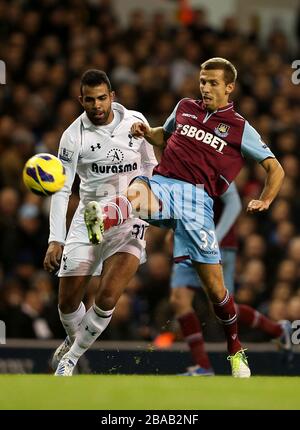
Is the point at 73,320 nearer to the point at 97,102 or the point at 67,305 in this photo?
the point at 67,305

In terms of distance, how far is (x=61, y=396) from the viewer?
671 centimetres

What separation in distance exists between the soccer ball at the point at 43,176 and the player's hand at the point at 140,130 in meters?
0.68

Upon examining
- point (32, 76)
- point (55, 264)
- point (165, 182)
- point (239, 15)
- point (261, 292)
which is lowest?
point (261, 292)

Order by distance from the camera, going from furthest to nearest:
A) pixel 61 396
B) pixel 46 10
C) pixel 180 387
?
pixel 46 10 < pixel 180 387 < pixel 61 396

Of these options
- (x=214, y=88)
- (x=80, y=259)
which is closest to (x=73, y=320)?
(x=80, y=259)

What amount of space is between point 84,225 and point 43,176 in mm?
753

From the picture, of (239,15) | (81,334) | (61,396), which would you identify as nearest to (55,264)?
(81,334)

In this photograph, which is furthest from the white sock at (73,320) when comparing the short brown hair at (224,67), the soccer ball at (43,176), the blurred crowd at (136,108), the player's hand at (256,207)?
the blurred crowd at (136,108)

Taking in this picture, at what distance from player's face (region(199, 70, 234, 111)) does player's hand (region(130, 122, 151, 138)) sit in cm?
48

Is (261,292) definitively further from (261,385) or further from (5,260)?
(261,385)

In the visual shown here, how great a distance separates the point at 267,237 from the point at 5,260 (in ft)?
10.1

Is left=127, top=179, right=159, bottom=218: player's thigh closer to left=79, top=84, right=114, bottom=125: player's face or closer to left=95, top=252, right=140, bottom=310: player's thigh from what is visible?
left=95, top=252, right=140, bottom=310: player's thigh

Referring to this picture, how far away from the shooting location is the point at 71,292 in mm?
9000

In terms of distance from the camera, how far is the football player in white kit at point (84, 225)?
344 inches
